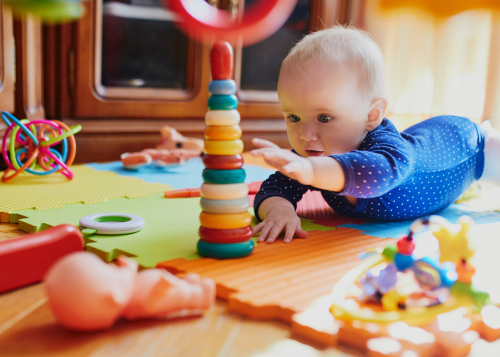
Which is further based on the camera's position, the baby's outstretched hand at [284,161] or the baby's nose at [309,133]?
the baby's nose at [309,133]

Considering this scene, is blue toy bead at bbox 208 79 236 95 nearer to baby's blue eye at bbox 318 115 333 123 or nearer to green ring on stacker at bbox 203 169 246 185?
green ring on stacker at bbox 203 169 246 185

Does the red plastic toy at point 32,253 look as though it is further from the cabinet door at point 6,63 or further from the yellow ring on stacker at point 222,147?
the cabinet door at point 6,63

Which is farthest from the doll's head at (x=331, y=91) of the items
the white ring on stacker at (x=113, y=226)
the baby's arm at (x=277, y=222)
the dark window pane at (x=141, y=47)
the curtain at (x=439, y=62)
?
the curtain at (x=439, y=62)

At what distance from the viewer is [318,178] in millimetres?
708

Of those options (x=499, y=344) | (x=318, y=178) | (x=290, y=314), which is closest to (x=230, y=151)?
(x=318, y=178)

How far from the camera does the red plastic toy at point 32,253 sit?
58 centimetres

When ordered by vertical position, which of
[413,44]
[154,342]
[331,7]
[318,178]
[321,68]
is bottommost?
[154,342]

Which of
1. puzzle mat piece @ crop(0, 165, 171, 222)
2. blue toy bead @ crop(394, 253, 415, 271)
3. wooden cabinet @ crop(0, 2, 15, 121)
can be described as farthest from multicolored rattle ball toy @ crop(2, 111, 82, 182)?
blue toy bead @ crop(394, 253, 415, 271)

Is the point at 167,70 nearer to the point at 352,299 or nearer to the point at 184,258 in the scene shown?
the point at 184,258

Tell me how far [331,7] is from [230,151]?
1.86 m

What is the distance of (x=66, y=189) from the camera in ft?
3.79

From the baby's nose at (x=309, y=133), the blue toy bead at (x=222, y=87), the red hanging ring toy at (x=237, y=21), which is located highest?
the red hanging ring toy at (x=237, y=21)

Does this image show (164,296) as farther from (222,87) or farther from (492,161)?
(492,161)

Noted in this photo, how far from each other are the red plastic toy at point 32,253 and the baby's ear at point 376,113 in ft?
1.90
